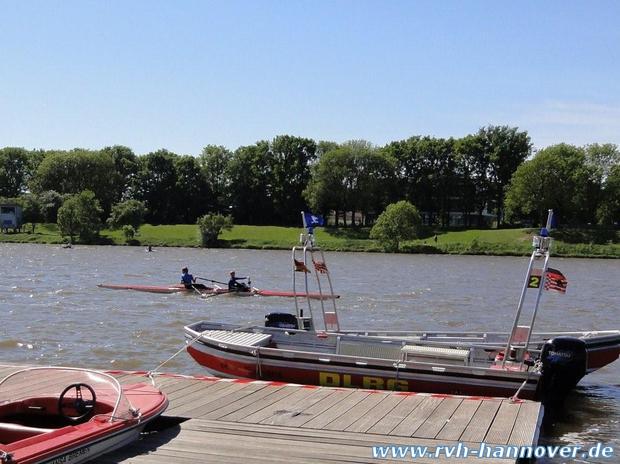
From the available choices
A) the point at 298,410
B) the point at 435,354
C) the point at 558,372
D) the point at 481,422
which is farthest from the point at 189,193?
the point at 481,422

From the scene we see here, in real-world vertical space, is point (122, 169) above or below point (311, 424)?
above

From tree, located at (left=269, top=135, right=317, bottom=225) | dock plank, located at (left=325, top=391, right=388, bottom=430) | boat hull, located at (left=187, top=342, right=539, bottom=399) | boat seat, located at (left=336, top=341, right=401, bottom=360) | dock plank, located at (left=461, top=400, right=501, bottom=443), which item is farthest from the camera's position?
tree, located at (left=269, top=135, right=317, bottom=225)

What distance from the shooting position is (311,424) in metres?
10.9

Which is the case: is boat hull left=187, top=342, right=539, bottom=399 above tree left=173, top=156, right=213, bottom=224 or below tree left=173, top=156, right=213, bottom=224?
below

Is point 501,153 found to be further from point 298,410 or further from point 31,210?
point 298,410

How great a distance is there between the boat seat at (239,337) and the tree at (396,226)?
231ft

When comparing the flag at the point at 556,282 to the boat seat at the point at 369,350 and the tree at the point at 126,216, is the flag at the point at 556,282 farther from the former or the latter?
the tree at the point at 126,216

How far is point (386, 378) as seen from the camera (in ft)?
49.9

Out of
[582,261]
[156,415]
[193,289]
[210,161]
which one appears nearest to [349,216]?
[210,161]

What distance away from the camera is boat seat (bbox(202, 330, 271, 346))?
16.9 m

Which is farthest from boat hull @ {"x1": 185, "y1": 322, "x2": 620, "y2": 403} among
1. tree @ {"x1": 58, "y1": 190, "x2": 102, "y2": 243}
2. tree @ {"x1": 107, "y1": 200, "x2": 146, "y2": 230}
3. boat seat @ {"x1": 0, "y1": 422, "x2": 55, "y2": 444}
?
tree @ {"x1": 107, "y1": 200, "x2": 146, "y2": 230}

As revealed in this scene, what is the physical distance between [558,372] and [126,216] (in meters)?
93.5

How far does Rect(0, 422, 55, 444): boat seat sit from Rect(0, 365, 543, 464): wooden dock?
979 millimetres

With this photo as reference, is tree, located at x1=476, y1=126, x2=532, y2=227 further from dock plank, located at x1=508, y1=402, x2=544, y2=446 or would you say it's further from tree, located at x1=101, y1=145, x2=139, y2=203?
dock plank, located at x1=508, y1=402, x2=544, y2=446
